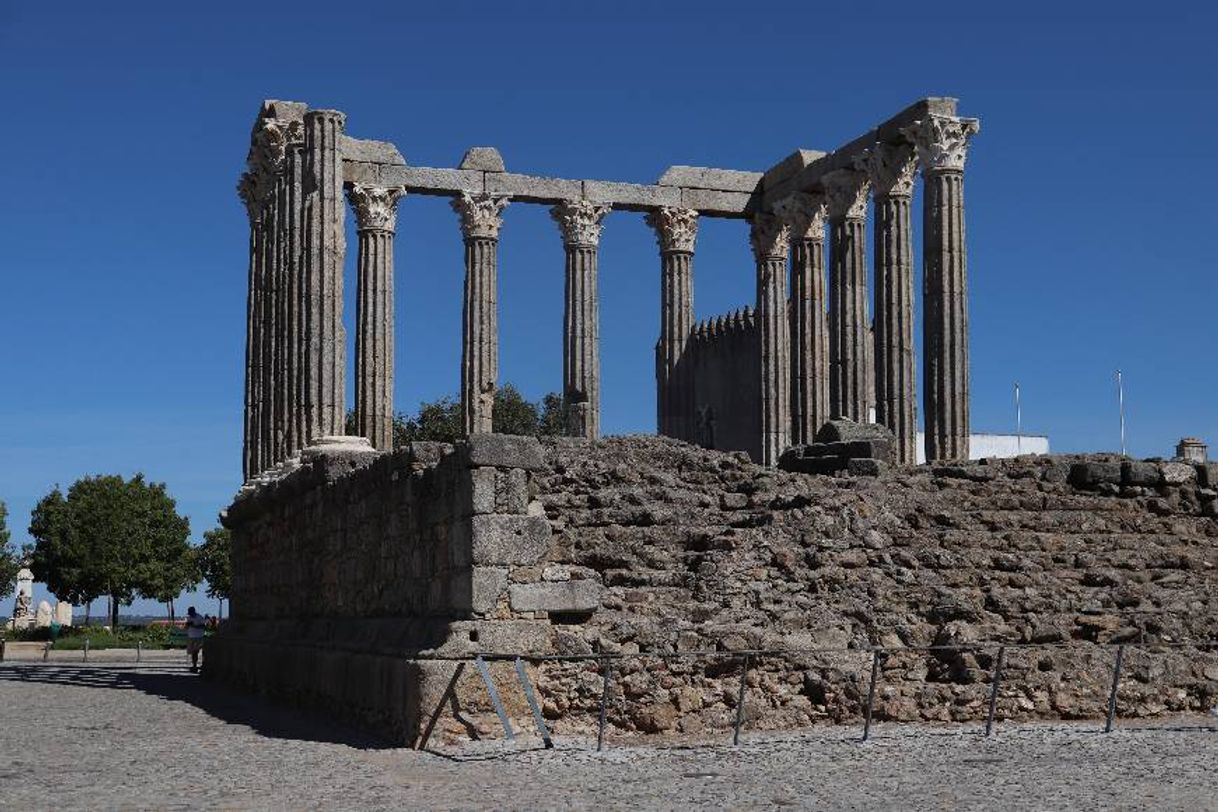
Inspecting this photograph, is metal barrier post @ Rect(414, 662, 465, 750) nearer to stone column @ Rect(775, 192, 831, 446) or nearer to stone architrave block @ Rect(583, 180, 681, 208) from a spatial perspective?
stone column @ Rect(775, 192, 831, 446)

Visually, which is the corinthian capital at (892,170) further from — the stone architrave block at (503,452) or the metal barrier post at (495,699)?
the metal barrier post at (495,699)

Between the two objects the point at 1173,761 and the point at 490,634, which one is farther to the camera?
the point at 490,634

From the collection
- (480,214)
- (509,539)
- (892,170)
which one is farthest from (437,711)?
(480,214)

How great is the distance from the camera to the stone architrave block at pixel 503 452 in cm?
1280

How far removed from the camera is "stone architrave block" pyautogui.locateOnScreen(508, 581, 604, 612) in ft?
41.8

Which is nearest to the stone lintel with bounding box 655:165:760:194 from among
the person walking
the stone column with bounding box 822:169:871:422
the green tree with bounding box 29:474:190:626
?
the stone column with bounding box 822:169:871:422

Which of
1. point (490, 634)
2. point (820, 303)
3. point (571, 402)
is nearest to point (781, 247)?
point (820, 303)

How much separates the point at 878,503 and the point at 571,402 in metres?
17.2

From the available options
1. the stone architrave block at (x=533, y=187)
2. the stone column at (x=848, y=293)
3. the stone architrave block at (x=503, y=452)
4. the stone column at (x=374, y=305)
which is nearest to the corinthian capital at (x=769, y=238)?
the stone column at (x=848, y=293)

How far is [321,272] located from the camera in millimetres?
26172

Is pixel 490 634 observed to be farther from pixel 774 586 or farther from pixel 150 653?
pixel 150 653

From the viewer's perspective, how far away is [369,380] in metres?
29.7

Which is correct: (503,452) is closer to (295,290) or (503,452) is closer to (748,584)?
(748,584)

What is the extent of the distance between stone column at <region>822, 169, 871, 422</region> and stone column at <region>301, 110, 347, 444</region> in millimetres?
9048
